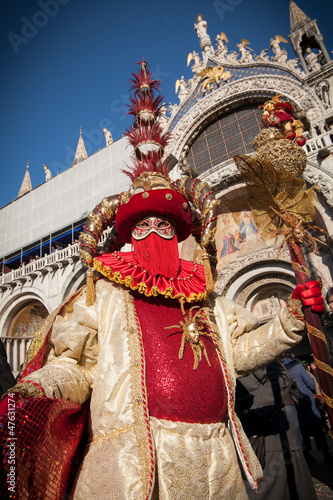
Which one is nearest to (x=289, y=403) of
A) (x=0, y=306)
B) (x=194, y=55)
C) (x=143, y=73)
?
(x=143, y=73)

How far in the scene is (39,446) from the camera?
54.8 inches

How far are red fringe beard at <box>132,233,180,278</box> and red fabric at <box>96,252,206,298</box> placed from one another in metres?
0.04

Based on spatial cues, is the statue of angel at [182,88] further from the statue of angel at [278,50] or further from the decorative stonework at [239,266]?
the decorative stonework at [239,266]

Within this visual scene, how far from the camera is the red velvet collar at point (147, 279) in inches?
80.7

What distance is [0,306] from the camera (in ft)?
45.1

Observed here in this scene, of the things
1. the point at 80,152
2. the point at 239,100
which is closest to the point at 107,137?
the point at 80,152

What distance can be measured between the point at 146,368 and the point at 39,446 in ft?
2.11

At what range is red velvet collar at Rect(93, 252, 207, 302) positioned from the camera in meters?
2.05

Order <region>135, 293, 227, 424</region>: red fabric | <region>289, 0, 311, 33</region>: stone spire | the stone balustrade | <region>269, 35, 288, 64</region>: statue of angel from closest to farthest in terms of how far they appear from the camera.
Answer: <region>135, 293, 227, 424</region>: red fabric → <region>269, 35, 288, 64</region>: statue of angel → <region>289, 0, 311, 33</region>: stone spire → the stone balustrade

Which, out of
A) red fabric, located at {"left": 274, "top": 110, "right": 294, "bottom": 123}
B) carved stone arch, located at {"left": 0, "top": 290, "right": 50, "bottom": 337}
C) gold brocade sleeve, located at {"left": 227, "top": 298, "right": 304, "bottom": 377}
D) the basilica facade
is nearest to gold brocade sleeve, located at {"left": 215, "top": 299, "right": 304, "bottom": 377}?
gold brocade sleeve, located at {"left": 227, "top": 298, "right": 304, "bottom": 377}

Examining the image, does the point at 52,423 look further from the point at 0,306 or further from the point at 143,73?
the point at 0,306

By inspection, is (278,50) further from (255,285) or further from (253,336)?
(253,336)

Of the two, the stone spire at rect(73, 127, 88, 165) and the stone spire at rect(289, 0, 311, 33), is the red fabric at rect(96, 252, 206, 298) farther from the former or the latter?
the stone spire at rect(73, 127, 88, 165)

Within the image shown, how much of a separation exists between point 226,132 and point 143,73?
313 inches
